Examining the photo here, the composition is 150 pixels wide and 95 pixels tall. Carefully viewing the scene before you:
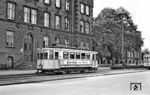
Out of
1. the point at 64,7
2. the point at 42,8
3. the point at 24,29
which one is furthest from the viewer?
the point at 64,7

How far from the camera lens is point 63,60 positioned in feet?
107

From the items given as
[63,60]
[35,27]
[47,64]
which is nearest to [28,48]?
[35,27]

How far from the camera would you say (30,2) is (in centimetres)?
4294

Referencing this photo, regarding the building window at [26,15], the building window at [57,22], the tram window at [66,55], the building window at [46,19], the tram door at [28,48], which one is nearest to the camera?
the tram window at [66,55]

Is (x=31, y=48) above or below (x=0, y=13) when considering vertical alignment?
below

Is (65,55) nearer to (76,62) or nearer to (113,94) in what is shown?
(76,62)

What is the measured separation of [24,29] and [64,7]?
11608mm

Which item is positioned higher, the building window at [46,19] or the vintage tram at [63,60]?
the building window at [46,19]

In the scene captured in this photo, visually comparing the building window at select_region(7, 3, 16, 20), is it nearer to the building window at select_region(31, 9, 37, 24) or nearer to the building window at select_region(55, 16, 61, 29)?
the building window at select_region(31, 9, 37, 24)

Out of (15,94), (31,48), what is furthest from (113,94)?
(31,48)

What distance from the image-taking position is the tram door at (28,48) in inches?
1674

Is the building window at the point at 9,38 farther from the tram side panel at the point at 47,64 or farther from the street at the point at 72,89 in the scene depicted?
the street at the point at 72,89

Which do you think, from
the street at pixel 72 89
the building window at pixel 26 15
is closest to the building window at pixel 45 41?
the building window at pixel 26 15

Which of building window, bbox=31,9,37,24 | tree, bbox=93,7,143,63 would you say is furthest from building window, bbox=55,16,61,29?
tree, bbox=93,7,143,63
